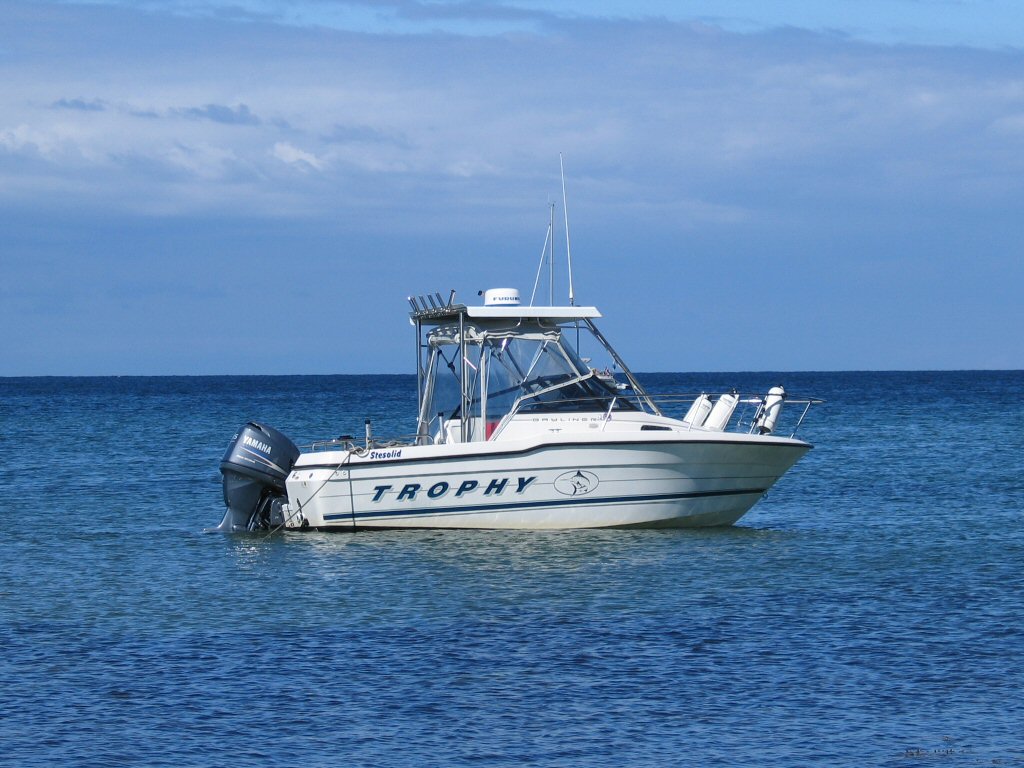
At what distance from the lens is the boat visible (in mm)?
18797

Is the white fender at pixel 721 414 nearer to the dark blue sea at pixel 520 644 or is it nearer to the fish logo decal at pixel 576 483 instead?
the dark blue sea at pixel 520 644

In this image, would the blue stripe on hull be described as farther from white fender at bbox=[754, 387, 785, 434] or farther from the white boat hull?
white fender at bbox=[754, 387, 785, 434]

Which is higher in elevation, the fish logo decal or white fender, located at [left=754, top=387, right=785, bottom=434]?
white fender, located at [left=754, top=387, right=785, bottom=434]

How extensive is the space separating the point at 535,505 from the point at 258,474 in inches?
156

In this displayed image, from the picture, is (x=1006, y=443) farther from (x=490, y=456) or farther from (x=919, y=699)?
(x=919, y=699)

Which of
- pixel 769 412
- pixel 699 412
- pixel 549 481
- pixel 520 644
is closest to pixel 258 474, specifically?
pixel 549 481

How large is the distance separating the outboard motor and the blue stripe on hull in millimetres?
1077

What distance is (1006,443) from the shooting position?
45719 mm

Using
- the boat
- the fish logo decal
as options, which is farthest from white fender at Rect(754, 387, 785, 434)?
the fish logo decal

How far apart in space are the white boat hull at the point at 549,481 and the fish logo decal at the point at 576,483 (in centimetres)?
1

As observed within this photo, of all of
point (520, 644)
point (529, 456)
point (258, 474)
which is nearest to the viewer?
point (520, 644)

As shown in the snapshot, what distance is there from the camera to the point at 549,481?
62.0 ft

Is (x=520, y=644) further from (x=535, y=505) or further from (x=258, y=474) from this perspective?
(x=258, y=474)

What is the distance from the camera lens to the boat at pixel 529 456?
18797mm
